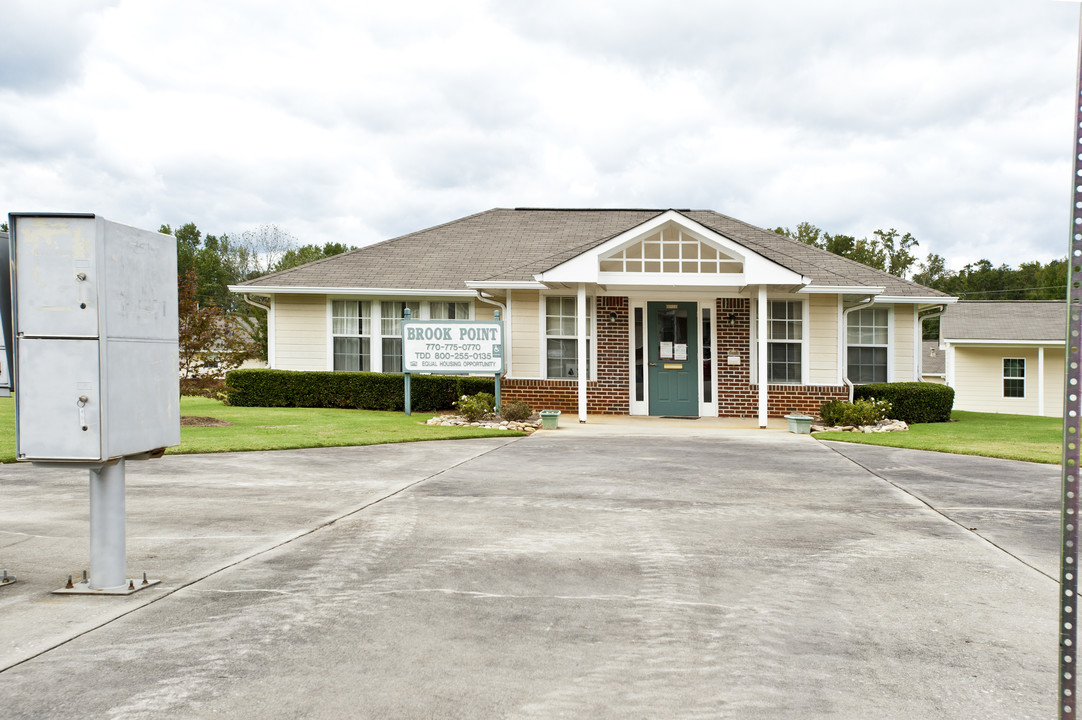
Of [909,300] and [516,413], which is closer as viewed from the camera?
[516,413]

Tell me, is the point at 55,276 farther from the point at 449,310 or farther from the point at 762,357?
the point at 449,310

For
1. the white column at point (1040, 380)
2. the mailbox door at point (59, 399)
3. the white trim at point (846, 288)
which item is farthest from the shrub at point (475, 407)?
the white column at point (1040, 380)

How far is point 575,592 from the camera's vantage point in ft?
15.3

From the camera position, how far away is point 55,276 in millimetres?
4195

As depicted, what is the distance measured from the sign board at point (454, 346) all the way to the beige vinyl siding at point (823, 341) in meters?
7.01

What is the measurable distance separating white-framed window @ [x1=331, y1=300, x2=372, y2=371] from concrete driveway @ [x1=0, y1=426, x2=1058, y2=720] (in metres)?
10.9

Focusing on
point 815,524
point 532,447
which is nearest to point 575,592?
point 815,524

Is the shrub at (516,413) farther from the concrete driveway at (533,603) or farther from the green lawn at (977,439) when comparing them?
the concrete driveway at (533,603)

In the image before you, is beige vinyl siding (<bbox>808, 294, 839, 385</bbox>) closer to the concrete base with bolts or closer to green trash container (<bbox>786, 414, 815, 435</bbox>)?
green trash container (<bbox>786, 414, 815, 435</bbox>)

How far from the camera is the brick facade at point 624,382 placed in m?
17.4

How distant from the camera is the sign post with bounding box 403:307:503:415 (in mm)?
16609

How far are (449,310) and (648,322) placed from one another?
512cm

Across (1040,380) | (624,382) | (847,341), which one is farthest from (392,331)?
(1040,380)

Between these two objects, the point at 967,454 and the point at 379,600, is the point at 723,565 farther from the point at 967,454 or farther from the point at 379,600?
the point at 967,454
